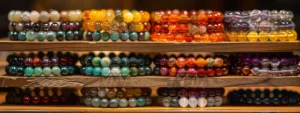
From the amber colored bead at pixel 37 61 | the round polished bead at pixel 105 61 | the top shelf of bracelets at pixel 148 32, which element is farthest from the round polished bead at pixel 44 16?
the round polished bead at pixel 105 61

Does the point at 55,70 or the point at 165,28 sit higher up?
the point at 165,28

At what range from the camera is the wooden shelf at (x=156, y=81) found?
1.61 meters

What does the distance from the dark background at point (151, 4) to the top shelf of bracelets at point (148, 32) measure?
0.38 m

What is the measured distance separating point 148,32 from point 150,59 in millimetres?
98

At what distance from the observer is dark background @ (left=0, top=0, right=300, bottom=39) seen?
2006 millimetres

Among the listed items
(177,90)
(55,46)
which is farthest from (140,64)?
(55,46)

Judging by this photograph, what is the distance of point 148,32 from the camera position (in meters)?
1.63

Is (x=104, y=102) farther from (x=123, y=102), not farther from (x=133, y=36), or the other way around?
(x=133, y=36)

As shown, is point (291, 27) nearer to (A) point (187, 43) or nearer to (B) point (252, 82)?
(B) point (252, 82)

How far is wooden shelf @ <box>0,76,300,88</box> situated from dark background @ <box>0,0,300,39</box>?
497 mm

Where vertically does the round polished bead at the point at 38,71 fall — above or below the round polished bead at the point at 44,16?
below

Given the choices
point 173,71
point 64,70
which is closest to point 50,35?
point 64,70

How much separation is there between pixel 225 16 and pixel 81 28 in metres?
0.52

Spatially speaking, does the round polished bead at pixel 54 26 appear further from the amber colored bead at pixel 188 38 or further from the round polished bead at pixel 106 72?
the amber colored bead at pixel 188 38
